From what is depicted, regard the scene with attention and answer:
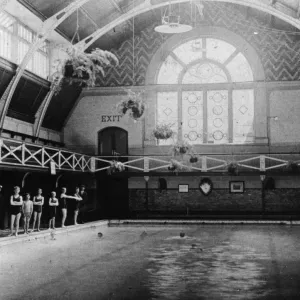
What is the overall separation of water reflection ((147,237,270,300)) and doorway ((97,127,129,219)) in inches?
499

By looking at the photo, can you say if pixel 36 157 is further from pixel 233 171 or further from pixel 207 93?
pixel 207 93

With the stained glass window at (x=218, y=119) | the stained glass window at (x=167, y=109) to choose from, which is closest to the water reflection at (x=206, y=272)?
the stained glass window at (x=218, y=119)

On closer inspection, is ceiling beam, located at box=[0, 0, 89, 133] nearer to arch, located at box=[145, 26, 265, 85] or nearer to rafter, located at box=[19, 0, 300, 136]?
rafter, located at box=[19, 0, 300, 136]

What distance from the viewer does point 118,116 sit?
26.3 m

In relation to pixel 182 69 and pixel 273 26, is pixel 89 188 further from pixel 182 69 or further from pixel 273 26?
pixel 273 26

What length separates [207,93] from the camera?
85.0ft

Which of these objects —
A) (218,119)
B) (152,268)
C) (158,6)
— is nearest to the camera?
(152,268)

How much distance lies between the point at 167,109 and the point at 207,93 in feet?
6.81

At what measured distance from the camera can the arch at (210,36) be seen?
83.1 ft

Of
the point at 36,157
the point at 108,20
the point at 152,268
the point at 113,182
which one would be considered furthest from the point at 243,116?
the point at 152,268

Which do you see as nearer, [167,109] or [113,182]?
[167,109]

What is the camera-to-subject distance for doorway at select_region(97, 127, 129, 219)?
2612cm

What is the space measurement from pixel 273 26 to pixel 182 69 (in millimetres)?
4674

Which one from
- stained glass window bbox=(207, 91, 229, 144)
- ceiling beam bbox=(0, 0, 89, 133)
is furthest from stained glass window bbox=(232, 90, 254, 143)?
ceiling beam bbox=(0, 0, 89, 133)
